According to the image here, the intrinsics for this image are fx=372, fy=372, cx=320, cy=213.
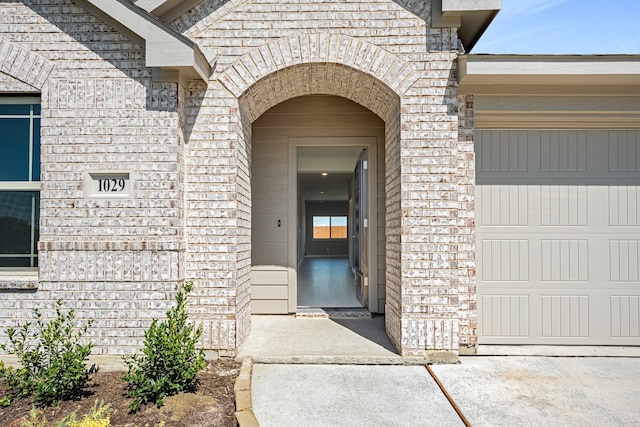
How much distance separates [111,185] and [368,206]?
3191 millimetres

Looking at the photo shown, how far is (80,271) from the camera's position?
353 cm

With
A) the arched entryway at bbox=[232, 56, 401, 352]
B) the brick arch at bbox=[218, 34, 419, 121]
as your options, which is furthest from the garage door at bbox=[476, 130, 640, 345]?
the arched entryway at bbox=[232, 56, 401, 352]

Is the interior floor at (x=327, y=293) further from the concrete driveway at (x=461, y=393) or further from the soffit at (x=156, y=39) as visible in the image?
the soffit at (x=156, y=39)

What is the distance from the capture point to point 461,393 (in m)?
3.02

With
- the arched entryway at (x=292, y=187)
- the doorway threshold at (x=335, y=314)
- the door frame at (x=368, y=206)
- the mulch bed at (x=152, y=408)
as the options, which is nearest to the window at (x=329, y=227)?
the arched entryway at (x=292, y=187)

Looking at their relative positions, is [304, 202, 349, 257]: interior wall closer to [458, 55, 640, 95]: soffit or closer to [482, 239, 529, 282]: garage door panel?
[482, 239, 529, 282]: garage door panel

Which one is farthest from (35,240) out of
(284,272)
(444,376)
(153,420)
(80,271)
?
(444,376)

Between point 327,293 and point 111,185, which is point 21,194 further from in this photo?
point 327,293

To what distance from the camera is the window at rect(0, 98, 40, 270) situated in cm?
368

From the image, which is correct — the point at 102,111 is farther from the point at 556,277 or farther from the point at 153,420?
the point at 556,277

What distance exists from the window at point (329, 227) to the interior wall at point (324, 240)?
0.57ft

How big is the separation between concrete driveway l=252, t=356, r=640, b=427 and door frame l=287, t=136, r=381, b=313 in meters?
1.68

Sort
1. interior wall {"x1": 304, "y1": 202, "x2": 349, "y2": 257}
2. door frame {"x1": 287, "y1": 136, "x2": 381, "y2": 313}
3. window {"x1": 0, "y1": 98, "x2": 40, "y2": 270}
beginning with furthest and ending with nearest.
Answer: interior wall {"x1": 304, "y1": 202, "x2": 349, "y2": 257}
door frame {"x1": 287, "y1": 136, "x2": 381, "y2": 313}
window {"x1": 0, "y1": 98, "x2": 40, "y2": 270}

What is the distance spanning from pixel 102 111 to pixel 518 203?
437 cm
